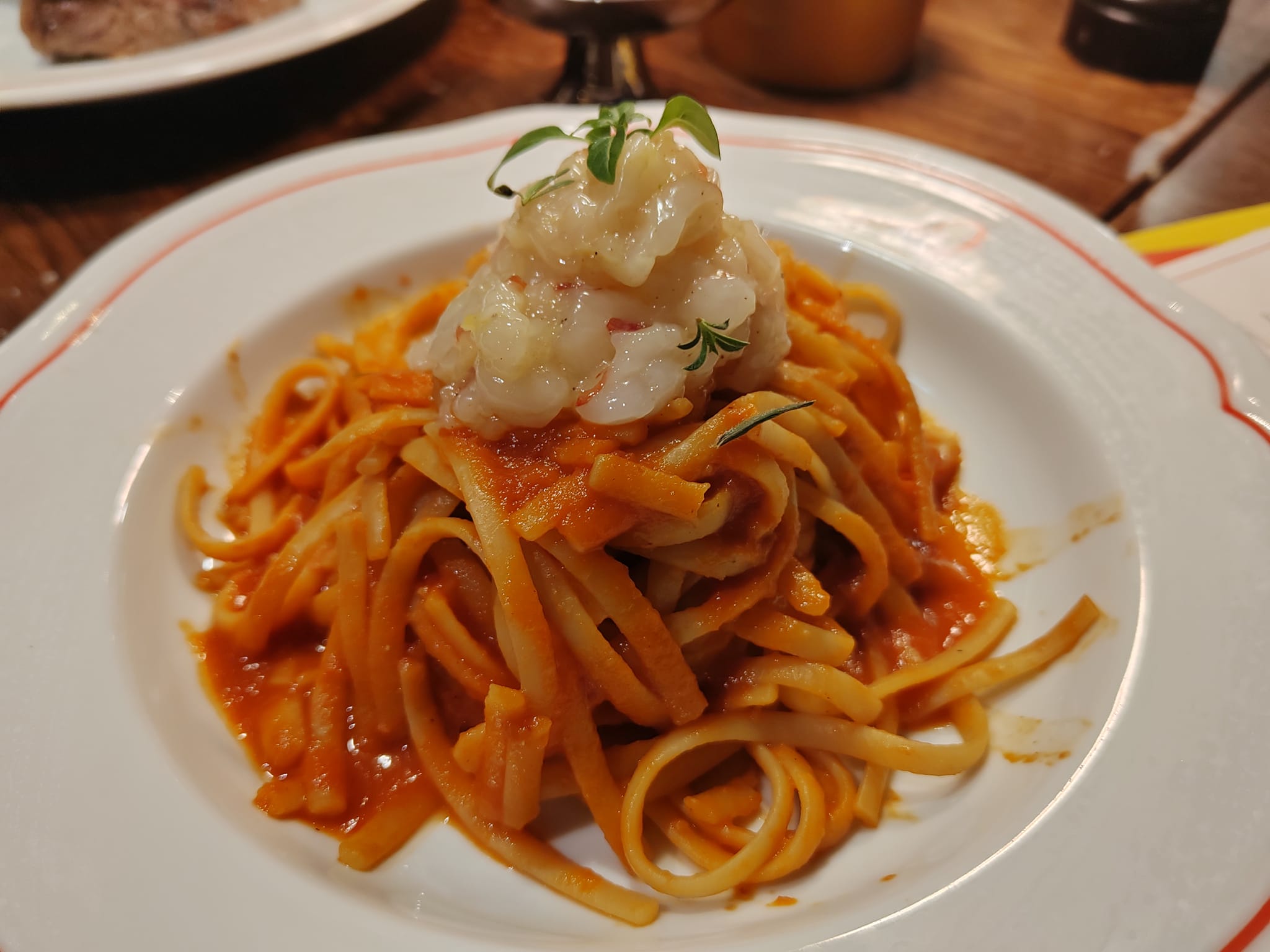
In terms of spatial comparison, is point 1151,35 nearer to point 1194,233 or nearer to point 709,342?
point 1194,233

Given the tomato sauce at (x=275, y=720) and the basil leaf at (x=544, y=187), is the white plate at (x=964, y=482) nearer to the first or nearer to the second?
the tomato sauce at (x=275, y=720)

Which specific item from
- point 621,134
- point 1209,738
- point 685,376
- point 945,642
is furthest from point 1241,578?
point 621,134

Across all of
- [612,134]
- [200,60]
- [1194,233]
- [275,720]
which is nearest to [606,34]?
[200,60]

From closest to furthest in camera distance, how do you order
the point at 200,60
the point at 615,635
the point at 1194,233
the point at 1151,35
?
the point at 615,635, the point at 1194,233, the point at 200,60, the point at 1151,35

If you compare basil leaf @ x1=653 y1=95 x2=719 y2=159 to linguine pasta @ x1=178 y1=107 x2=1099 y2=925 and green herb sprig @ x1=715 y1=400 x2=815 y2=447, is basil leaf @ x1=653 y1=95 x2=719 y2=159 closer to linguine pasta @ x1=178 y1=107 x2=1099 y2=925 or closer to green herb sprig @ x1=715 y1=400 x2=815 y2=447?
linguine pasta @ x1=178 y1=107 x2=1099 y2=925

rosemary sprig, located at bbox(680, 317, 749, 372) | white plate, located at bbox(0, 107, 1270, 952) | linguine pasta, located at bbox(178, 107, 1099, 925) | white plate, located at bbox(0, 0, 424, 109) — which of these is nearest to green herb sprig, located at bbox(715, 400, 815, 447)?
linguine pasta, located at bbox(178, 107, 1099, 925)

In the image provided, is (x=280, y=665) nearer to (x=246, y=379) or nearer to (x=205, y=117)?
(x=246, y=379)

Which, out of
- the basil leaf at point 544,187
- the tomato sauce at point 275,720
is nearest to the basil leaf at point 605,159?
the basil leaf at point 544,187
